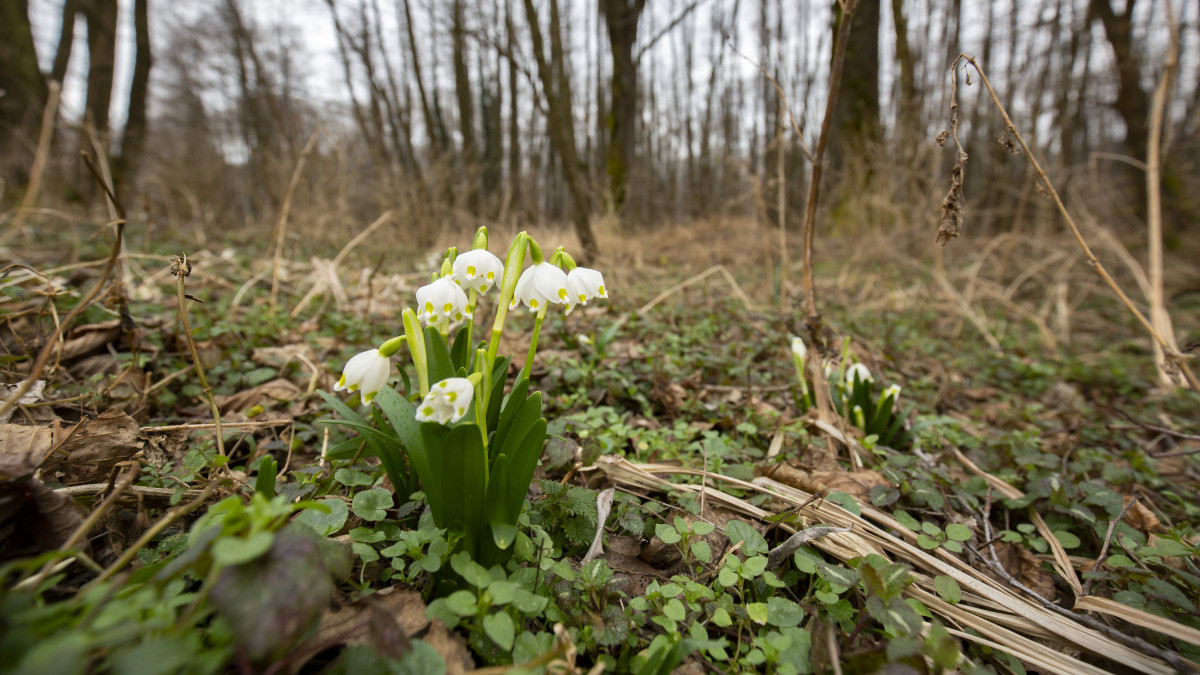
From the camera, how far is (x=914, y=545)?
4.42ft

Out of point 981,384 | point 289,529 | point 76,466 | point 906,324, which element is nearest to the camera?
point 289,529

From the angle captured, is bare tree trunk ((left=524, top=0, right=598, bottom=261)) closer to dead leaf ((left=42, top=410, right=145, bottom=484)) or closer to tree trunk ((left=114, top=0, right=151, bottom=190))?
dead leaf ((left=42, top=410, right=145, bottom=484))

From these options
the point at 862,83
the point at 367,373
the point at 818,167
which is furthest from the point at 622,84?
the point at 367,373

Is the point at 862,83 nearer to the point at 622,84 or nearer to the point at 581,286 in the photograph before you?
the point at 622,84

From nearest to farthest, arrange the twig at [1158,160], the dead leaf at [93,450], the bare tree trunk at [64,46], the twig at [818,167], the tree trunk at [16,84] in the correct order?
the dead leaf at [93,450] < the twig at [818,167] < the twig at [1158,160] < the tree trunk at [16,84] < the bare tree trunk at [64,46]

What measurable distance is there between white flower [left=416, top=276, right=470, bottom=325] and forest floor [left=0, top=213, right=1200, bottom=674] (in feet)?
0.96

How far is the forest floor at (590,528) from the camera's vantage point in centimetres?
72

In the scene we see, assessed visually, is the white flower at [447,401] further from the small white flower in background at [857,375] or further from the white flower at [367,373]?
the small white flower in background at [857,375]

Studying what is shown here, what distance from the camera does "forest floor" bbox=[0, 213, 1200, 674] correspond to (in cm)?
72

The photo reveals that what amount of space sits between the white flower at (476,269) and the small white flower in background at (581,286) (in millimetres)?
164

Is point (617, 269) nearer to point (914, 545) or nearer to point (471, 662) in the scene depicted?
point (914, 545)

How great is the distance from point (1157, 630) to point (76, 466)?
7.60 feet

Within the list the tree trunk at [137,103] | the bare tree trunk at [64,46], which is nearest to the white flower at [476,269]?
the tree trunk at [137,103]

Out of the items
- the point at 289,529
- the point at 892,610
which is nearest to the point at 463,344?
the point at 289,529
